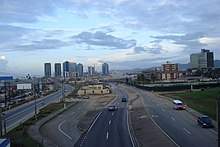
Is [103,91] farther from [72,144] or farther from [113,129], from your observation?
[72,144]

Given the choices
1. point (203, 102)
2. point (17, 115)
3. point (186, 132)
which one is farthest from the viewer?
point (203, 102)

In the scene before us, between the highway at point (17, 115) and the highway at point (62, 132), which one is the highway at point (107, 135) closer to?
the highway at point (62, 132)

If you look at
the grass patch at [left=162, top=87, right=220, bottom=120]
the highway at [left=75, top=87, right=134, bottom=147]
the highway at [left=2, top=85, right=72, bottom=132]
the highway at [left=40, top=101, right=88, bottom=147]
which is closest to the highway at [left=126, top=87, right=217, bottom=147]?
the highway at [left=75, top=87, right=134, bottom=147]

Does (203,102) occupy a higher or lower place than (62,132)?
higher

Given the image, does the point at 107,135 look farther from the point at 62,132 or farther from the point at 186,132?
the point at 186,132

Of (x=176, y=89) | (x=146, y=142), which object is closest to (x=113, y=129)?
A: (x=146, y=142)

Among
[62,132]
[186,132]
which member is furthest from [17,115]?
[186,132]

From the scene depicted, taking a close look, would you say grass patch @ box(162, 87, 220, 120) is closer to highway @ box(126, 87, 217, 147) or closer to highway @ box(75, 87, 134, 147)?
highway @ box(126, 87, 217, 147)

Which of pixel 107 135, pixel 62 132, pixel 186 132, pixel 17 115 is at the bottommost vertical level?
pixel 17 115

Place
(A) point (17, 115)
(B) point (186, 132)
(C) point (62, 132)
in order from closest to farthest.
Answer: (B) point (186, 132) → (C) point (62, 132) → (A) point (17, 115)

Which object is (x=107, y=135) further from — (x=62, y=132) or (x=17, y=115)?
(x=17, y=115)

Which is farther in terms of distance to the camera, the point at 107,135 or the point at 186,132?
the point at 107,135
